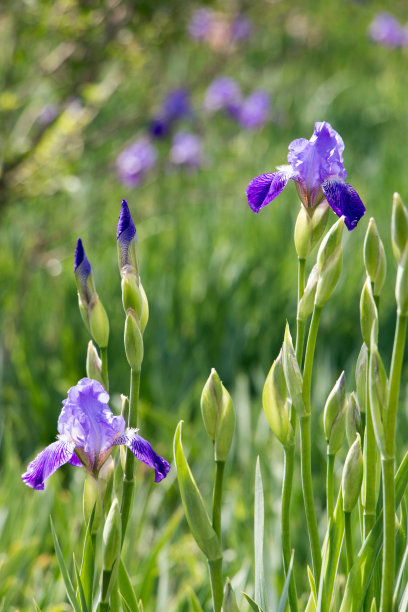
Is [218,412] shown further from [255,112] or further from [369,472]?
[255,112]

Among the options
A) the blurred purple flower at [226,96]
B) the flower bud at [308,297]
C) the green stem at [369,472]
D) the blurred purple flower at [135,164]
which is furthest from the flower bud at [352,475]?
the blurred purple flower at [226,96]

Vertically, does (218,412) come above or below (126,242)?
below

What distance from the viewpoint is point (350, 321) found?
209 cm

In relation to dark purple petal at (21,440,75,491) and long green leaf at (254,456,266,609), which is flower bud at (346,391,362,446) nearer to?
long green leaf at (254,456,266,609)

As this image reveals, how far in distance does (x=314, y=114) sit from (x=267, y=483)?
11.0ft

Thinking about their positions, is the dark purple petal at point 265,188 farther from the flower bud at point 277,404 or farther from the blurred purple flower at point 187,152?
the blurred purple flower at point 187,152

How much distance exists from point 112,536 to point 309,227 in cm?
31

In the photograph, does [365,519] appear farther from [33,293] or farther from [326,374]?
[33,293]

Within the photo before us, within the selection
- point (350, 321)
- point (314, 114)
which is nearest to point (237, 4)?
point (350, 321)

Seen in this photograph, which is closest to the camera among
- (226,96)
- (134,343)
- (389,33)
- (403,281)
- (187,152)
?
(403,281)

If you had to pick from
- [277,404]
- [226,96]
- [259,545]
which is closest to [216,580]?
[259,545]

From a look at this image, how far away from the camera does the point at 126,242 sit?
645 mm

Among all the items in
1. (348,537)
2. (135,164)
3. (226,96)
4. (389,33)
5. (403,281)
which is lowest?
(389,33)

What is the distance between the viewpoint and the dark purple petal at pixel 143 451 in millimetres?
575
